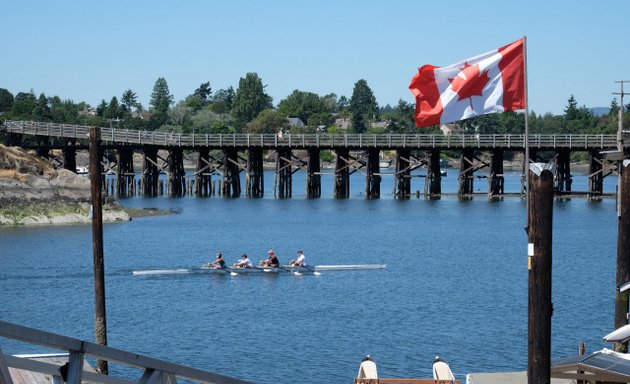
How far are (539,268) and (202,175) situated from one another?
8520 centimetres

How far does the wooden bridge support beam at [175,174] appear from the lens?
102m

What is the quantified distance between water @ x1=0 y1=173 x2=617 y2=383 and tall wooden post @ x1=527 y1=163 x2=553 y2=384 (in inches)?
471

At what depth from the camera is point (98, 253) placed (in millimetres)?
27297

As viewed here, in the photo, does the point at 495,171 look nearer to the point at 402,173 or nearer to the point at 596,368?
the point at 402,173

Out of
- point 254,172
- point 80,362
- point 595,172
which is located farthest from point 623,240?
point 254,172

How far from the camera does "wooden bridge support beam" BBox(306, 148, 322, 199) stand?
97250 millimetres

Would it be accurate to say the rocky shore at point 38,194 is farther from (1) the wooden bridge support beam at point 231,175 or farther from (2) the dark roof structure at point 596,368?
(2) the dark roof structure at point 596,368

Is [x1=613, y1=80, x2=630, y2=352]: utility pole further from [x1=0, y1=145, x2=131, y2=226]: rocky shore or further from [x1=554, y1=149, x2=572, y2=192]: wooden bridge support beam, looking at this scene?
[x1=554, y1=149, x2=572, y2=192]: wooden bridge support beam

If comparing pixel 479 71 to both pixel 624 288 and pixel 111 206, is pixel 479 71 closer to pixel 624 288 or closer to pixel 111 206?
pixel 624 288

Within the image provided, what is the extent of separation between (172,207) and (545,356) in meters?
74.3

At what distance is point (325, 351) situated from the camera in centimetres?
3247

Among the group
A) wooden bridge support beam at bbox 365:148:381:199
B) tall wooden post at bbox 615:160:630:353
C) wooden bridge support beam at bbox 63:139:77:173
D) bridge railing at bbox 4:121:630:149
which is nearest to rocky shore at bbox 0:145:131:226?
bridge railing at bbox 4:121:630:149

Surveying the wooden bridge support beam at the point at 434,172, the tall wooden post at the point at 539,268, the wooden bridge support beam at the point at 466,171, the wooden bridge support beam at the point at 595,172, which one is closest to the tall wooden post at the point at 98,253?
the tall wooden post at the point at 539,268

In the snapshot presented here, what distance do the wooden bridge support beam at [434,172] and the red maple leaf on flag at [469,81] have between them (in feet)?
238
